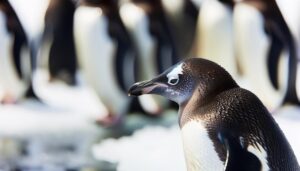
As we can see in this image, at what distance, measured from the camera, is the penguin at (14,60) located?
1434 millimetres

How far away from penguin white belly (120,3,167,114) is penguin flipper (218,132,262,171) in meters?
0.67

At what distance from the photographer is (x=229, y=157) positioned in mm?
725

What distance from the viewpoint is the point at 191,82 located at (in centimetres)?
81

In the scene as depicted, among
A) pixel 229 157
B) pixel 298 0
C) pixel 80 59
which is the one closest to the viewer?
pixel 229 157

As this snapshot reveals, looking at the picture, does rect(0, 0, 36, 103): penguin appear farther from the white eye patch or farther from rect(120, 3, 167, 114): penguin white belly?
the white eye patch

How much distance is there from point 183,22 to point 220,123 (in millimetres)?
695

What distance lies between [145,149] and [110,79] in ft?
0.80

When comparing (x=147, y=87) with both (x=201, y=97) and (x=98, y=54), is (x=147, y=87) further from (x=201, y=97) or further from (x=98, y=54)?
(x=98, y=54)

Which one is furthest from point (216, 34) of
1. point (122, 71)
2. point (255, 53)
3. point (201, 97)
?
point (201, 97)

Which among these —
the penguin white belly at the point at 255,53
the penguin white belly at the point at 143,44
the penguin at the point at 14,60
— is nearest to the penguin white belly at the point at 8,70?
the penguin at the point at 14,60

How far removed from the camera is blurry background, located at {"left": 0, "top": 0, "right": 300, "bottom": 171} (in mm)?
1353

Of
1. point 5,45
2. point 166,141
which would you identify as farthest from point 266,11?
point 5,45

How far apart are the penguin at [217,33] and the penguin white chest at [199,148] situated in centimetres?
58

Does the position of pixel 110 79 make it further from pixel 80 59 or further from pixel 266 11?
pixel 266 11
